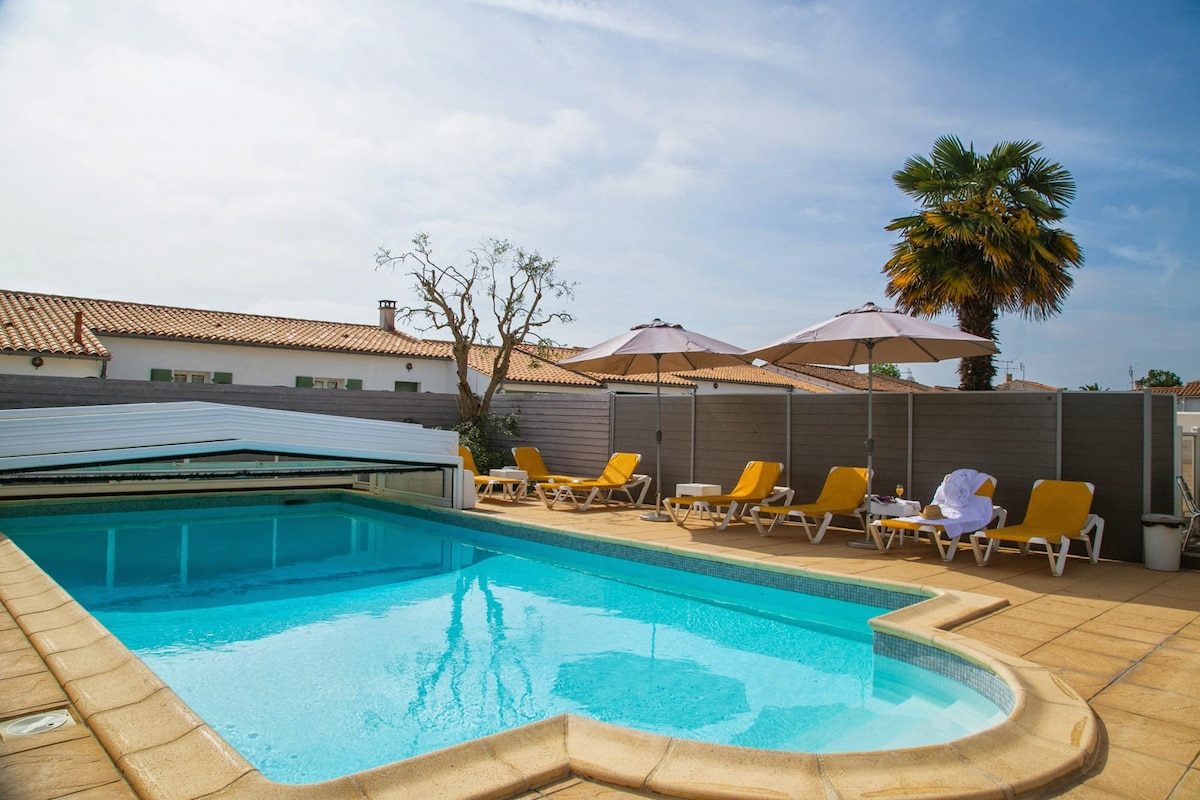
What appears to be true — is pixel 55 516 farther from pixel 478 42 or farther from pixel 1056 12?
pixel 1056 12

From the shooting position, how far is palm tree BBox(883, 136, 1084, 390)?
11.5 meters

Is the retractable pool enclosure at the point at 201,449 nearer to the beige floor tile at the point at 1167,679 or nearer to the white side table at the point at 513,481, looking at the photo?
the white side table at the point at 513,481

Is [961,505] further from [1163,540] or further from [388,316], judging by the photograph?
[388,316]

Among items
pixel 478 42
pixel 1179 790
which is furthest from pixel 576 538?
pixel 1179 790

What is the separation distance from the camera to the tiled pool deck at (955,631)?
2580 mm

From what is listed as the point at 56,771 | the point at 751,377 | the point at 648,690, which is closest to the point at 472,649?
the point at 648,690

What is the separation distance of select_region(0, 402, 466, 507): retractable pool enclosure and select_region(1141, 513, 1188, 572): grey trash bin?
769 centimetres

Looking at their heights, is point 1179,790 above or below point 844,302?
below

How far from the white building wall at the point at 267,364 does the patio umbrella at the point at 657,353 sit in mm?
13211

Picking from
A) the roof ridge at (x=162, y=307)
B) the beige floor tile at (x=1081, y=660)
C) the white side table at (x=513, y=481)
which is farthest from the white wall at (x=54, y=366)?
the beige floor tile at (x=1081, y=660)

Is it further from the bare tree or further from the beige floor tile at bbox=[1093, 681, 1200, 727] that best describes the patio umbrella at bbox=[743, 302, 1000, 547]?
the bare tree

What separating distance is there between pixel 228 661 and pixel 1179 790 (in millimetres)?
5194

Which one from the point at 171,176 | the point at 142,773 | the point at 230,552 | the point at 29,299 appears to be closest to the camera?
the point at 142,773

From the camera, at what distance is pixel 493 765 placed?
2.73m
